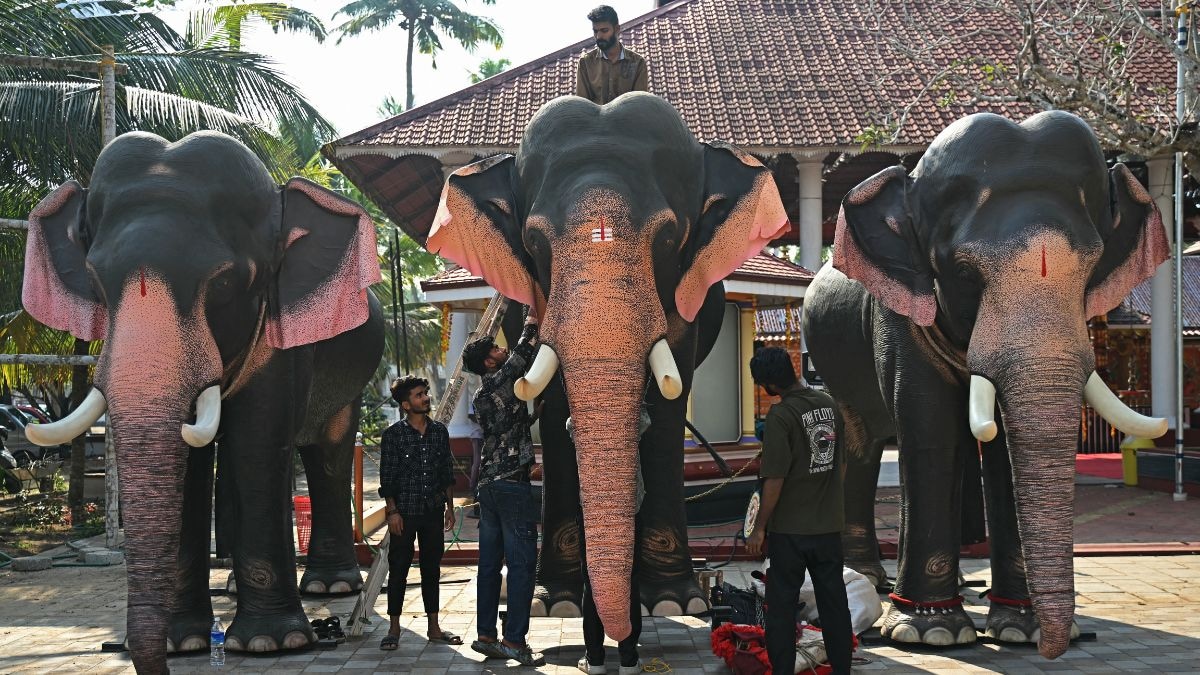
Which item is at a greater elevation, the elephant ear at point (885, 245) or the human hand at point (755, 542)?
the elephant ear at point (885, 245)

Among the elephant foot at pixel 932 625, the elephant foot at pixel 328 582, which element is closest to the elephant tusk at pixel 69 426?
the elephant foot at pixel 328 582

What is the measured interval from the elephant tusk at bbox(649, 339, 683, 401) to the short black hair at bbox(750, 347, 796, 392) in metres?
0.34

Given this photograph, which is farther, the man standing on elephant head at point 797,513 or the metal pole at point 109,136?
the metal pole at point 109,136

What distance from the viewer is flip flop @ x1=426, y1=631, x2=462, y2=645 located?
6.73 meters

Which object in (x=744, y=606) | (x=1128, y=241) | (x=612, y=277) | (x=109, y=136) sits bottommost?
(x=744, y=606)

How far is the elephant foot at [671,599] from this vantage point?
6941 mm

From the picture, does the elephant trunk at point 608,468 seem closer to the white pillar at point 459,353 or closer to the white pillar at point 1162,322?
the white pillar at point 459,353

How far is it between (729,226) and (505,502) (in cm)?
181

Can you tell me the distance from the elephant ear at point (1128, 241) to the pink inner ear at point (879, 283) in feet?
2.92

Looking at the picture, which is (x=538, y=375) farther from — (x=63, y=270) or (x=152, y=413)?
(x=63, y=270)

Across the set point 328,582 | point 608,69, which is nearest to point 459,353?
point 328,582

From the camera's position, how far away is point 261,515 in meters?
6.36

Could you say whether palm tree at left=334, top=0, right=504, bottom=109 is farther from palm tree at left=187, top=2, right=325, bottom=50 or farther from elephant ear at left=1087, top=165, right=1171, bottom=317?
elephant ear at left=1087, top=165, right=1171, bottom=317

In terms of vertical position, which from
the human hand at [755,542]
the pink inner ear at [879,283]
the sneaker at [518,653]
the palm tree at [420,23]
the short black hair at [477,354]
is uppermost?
the palm tree at [420,23]
